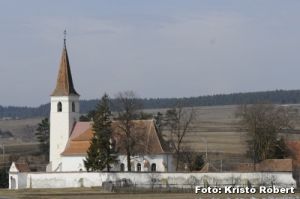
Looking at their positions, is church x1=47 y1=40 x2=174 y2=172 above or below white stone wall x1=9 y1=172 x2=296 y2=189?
above

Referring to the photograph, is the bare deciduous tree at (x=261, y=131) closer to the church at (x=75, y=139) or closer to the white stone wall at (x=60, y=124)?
the church at (x=75, y=139)

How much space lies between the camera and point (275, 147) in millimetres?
87750

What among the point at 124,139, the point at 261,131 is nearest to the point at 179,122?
the point at 124,139

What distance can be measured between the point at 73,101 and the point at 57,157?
6.97m

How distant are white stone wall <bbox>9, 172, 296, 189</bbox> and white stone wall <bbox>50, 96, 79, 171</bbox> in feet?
43.1

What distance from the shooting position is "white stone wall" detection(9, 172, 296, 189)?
7869 centimetres

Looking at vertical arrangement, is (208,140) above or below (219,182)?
above

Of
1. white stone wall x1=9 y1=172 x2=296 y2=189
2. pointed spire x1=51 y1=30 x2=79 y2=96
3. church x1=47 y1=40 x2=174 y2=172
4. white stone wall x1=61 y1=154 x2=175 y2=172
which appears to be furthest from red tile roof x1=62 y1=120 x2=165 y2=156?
white stone wall x1=9 y1=172 x2=296 y2=189

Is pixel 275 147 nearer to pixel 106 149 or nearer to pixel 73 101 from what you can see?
pixel 106 149

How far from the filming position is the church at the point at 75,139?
89500 millimetres

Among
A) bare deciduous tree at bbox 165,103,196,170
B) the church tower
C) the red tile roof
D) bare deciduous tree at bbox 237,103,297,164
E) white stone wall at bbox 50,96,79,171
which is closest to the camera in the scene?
bare deciduous tree at bbox 237,103,297,164

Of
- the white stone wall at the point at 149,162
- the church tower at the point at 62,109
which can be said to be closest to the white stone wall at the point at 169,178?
the white stone wall at the point at 149,162

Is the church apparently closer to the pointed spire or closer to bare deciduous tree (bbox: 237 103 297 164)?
the pointed spire

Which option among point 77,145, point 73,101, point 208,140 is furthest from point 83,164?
point 208,140
